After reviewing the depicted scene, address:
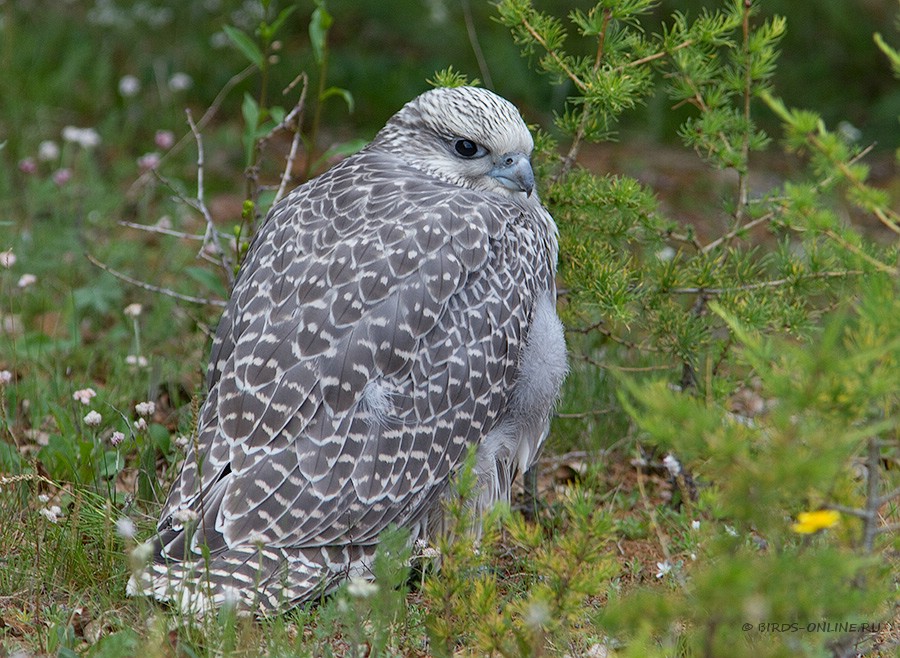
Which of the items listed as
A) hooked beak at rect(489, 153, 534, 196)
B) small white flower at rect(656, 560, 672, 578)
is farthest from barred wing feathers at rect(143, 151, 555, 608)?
small white flower at rect(656, 560, 672, 578)

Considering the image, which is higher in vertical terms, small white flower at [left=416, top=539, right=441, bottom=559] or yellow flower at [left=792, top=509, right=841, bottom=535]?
yellow flower at [left=792, top=509, right=841, bottom=535]

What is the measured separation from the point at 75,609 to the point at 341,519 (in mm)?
795

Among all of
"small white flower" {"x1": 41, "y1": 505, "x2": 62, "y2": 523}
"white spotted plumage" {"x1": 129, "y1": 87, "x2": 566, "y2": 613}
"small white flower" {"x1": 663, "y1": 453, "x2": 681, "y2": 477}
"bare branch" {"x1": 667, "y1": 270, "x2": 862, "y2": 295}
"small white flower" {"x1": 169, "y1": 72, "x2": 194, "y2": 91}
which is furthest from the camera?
"small white flower" {"x1": 169, "y1": 72, "x2": 194, "y2": 91}

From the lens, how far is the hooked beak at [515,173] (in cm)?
399

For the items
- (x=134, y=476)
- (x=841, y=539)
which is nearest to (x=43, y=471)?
(x=134, y=476)

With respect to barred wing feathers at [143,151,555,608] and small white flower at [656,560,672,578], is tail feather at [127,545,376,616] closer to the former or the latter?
barred wing feathers at [143,151,555,608]

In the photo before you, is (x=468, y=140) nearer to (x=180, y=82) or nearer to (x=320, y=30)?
(x=320, y=30)

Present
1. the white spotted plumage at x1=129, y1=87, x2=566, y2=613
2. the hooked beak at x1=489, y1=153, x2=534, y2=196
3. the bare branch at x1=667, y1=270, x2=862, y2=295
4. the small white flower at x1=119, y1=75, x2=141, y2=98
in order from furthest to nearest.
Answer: the small white flower at x1=119, y1=75, x2=141, y2=98, the hooked beak at x1=489, y1=153, x2=534, y2=196, the bare branch at x1=667, y1=270, x2=862, y2=295, the white spotted plumage at x1=129, y1=87, x2=566, y2=613

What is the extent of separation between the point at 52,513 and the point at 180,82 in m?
3.78

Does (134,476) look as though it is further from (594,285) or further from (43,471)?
(594,285)

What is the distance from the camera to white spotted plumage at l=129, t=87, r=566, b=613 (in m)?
3.37

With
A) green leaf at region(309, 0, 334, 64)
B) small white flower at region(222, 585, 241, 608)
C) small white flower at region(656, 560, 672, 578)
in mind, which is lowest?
small white flower at region(656, 560, 672, 578)

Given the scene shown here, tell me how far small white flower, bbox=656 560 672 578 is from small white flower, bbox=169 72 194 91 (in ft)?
14.1

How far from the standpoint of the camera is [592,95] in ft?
13.0
